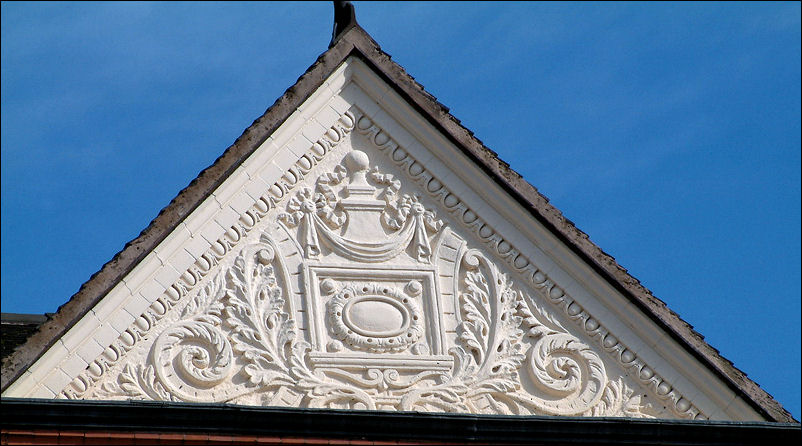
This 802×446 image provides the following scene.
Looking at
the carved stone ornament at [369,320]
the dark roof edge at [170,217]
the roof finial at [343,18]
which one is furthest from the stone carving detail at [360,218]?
the roof finial at [343,18]

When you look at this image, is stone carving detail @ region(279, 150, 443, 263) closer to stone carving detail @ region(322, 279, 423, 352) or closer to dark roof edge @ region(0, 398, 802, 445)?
stone carving detail @ region(322, 279, 423, 352)

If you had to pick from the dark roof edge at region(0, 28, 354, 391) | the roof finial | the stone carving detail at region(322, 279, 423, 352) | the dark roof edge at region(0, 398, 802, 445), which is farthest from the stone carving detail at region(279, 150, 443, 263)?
the dark roof edge at region(0, 398, 802, 445)

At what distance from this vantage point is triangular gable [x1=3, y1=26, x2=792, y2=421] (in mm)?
18422

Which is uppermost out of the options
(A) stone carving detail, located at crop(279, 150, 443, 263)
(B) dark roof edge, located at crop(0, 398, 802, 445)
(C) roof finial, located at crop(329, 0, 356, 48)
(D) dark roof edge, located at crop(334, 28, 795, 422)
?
(C) roof finial, located at crop(329, 0, 356, 48)

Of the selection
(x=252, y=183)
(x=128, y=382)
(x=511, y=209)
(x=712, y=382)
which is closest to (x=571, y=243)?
(x=511, y=209)

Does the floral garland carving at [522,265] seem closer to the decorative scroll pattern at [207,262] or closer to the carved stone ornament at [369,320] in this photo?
the carved stone ornament at [369,320]

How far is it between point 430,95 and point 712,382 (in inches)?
159

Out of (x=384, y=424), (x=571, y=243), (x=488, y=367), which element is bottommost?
(x=384, y=424)

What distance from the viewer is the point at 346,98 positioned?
65.9 ft


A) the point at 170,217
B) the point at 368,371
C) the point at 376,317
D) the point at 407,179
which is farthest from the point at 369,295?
the point at 170,217

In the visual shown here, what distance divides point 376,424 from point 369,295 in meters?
1.54

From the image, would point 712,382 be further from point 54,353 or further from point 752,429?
point 54,353

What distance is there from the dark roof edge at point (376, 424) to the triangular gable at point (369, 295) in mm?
333

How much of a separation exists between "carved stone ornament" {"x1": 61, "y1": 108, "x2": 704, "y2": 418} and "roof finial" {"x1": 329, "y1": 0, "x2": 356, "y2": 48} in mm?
990
